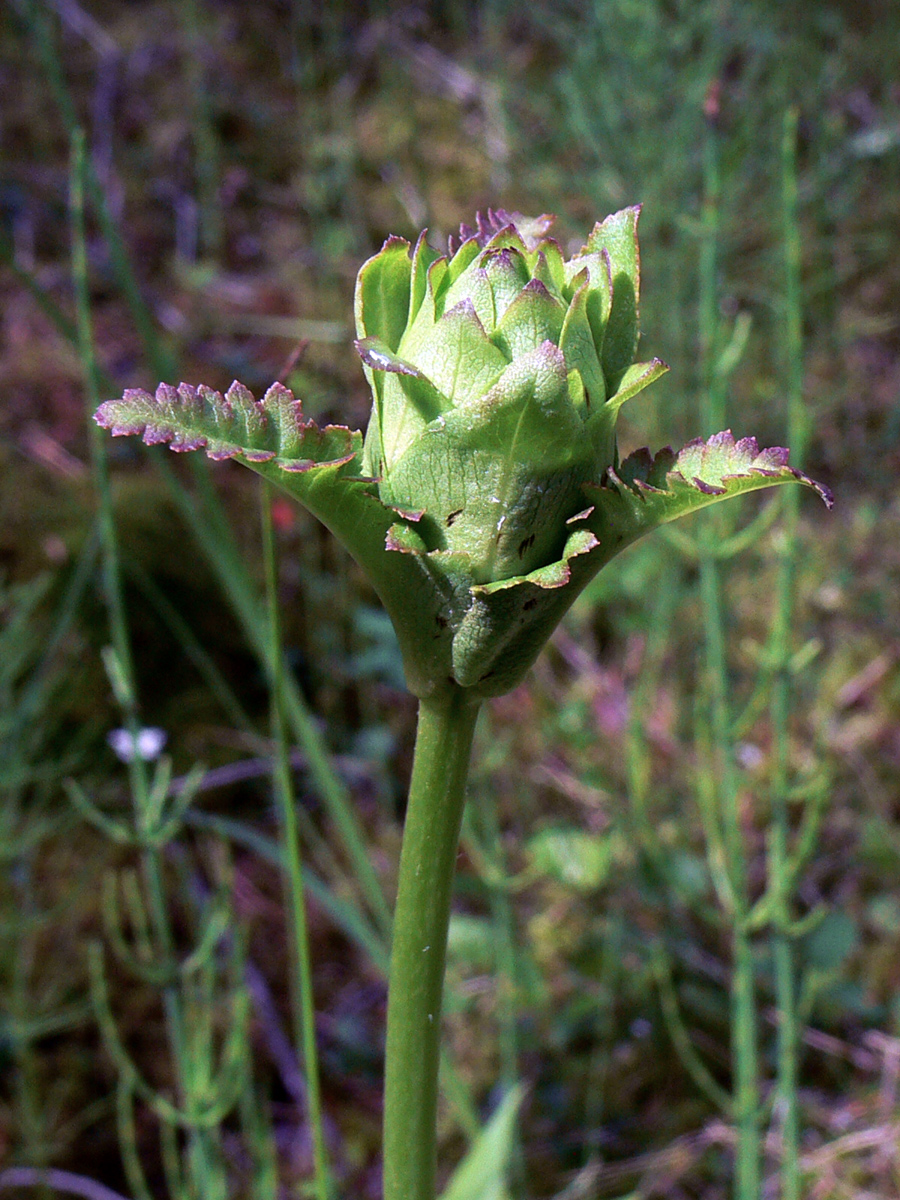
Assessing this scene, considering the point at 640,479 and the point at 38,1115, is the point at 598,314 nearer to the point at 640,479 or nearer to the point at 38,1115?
the point at 640,479

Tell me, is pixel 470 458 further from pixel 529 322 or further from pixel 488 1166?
pixel 488 1166

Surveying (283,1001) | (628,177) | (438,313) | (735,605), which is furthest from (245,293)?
(438,313)

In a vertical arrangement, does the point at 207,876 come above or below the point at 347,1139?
above

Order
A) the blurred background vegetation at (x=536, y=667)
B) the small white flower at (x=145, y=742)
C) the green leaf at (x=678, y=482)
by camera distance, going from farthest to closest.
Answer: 1. the small white flower at (x=145, y=742)
2. the blurred background vegetation at (x=536, y=667)
3. the green leaf at (x=678, y=482)

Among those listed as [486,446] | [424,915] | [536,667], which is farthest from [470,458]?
[536,667]

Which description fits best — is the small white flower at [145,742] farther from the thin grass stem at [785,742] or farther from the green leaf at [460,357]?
the green leaf at [460,357]

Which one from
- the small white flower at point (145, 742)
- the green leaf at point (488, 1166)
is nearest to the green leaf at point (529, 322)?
the green leaf at point (488, 1166)
